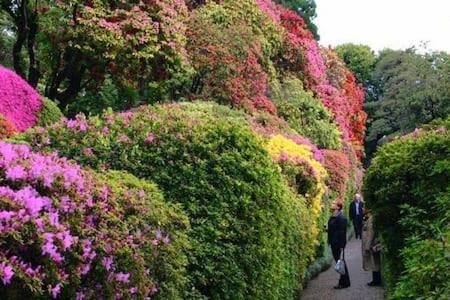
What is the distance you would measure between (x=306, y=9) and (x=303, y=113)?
28.4 meters

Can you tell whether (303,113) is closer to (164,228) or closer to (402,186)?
(402,186)

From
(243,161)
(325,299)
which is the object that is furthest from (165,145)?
(325,299)

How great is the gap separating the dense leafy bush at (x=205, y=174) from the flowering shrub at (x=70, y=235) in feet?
3.73

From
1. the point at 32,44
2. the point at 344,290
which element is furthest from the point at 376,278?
the point at 32,44

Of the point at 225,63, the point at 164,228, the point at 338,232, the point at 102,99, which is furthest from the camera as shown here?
the point at 225,63

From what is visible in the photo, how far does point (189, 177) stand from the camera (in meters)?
5.67

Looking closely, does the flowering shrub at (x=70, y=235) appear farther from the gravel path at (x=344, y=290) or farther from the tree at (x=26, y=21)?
the tree at (x=26, y=21)

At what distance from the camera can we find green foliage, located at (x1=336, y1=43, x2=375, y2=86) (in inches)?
2023

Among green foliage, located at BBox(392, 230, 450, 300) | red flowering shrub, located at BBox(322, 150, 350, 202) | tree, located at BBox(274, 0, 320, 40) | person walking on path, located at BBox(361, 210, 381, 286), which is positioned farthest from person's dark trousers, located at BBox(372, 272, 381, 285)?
tree, located at BBox(274, 0, 320, 40)

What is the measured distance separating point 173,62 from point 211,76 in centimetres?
218

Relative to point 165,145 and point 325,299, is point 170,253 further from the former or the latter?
point 325,299

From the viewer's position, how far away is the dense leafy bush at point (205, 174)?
5.52 metres

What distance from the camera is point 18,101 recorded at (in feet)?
36.3

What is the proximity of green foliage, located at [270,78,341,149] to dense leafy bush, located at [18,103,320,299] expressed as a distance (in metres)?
13.6
